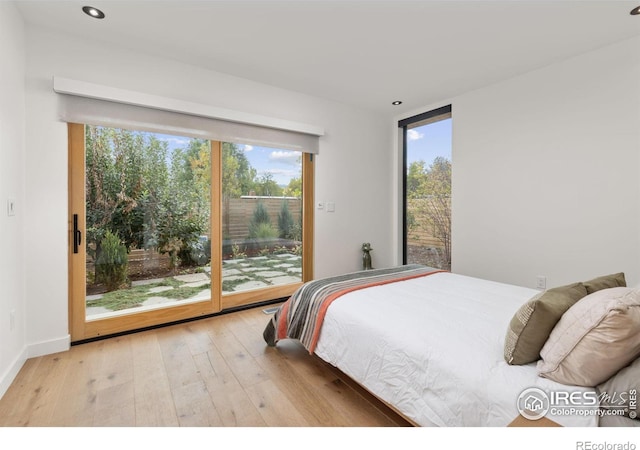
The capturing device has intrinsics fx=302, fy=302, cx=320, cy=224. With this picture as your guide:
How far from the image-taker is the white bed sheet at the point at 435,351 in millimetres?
1153

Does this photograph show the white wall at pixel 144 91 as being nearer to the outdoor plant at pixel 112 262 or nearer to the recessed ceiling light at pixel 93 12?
the outdoor plant at pixel 112 262

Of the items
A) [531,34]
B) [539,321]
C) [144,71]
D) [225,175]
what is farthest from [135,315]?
[531,34]

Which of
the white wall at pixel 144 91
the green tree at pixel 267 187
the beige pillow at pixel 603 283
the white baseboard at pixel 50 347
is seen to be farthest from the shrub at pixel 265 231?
the beige pillow at pixel 603 283

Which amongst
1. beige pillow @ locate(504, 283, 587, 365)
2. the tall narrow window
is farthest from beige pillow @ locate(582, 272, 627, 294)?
the tall narrow window

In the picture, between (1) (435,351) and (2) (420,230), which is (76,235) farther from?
(2) (420,230)

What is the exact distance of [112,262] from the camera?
2.74 m

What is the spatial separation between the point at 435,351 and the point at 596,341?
1.88 feet

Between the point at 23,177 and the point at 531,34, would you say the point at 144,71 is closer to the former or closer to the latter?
the point at 23,177

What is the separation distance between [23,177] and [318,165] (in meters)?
2.75

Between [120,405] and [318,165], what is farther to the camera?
[318,165]

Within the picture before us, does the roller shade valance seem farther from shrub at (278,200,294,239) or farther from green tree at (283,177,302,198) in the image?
shrub at (278,200,294,239)

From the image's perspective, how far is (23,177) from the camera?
225 cm

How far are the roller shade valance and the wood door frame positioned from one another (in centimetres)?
16

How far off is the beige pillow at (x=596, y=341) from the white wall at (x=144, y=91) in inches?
114
